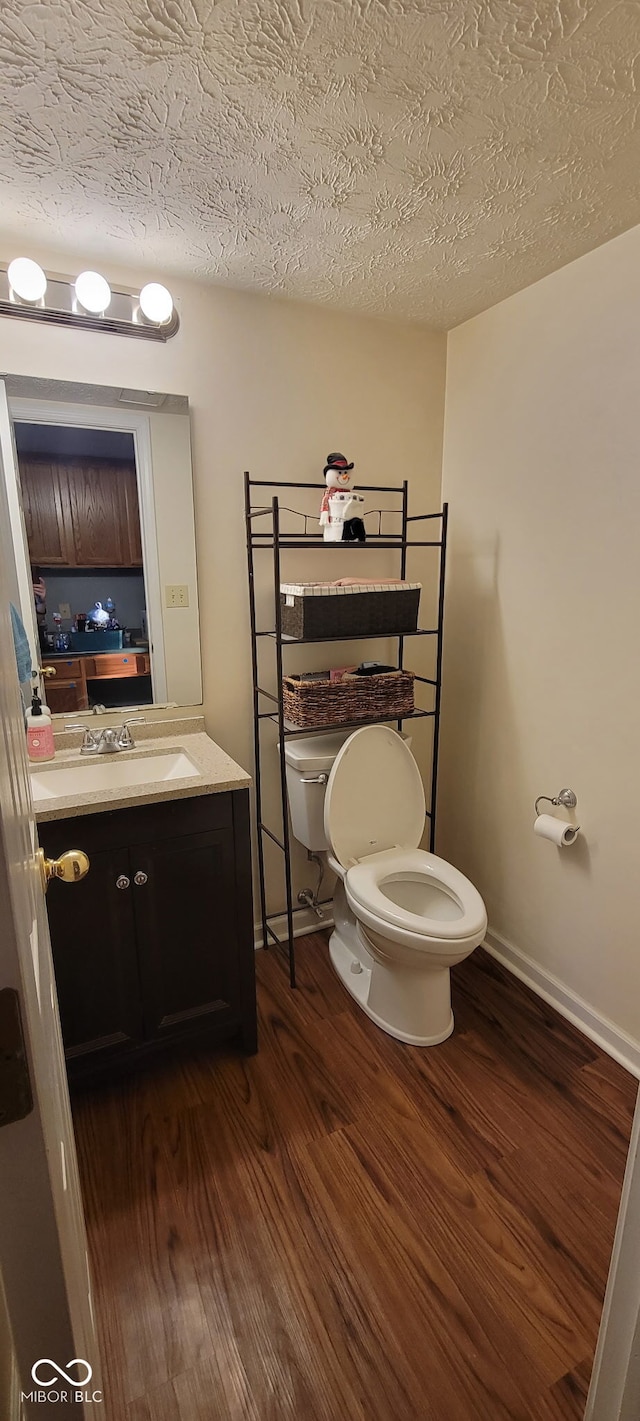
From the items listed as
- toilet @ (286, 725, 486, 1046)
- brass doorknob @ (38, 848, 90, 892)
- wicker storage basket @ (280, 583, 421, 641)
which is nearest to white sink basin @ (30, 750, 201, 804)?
toilet @ (286, 725, 486, 1046)

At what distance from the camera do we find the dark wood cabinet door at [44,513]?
1640mm

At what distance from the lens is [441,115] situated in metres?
1.12

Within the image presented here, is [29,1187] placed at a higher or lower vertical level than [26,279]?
lower

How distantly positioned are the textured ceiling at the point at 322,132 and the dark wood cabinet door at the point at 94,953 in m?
1.39

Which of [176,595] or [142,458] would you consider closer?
[142,458]

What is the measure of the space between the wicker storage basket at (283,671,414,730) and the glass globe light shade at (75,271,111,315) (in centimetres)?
113

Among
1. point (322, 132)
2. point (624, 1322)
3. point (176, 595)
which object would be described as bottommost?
point (624, 1322)

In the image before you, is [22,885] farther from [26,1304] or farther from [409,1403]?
[409,1403]

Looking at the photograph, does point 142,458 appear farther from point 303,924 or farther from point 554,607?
point 303,924

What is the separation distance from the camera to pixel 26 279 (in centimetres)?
149

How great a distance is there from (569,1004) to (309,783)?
3.51 ft

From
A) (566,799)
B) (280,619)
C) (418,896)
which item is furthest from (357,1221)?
(280,619)

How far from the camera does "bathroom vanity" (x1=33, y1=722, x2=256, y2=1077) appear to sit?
1436 millimetres

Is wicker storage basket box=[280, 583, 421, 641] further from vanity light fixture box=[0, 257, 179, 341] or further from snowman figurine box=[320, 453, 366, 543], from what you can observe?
vanity light fixture box=[0, 257, 179, 341]
